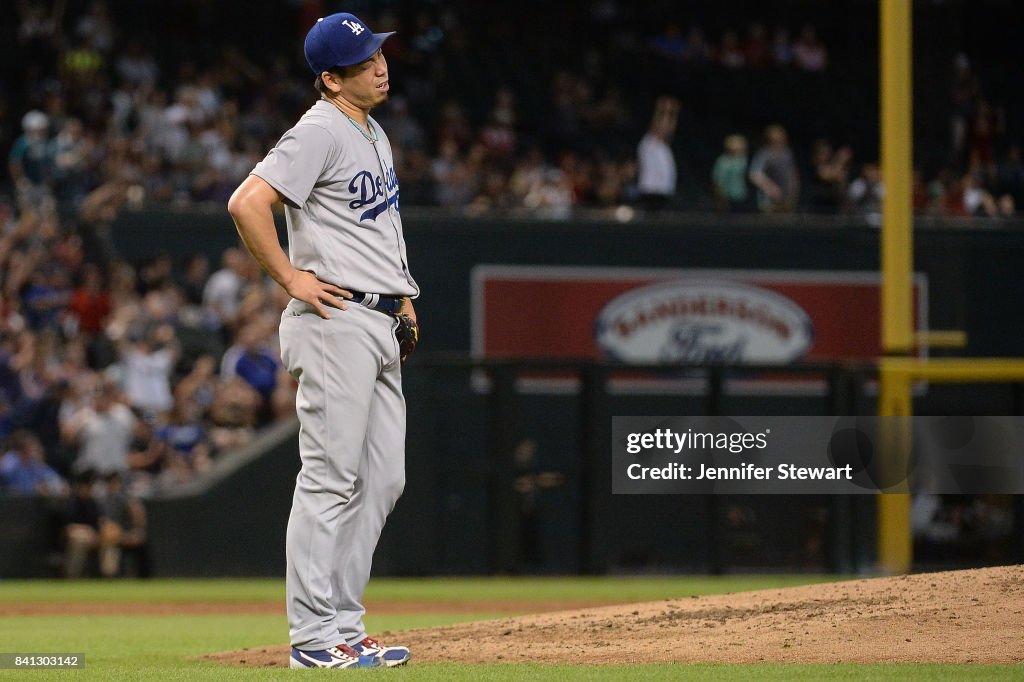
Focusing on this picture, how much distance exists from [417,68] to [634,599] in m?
10.1

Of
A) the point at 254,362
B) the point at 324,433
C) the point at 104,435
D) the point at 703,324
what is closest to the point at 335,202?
the point at 324,433

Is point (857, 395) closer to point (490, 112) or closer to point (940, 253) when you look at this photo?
point (940, 253)

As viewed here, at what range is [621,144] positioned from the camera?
1828 centimetres

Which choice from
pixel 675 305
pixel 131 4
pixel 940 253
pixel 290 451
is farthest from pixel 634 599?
pixel 131 4

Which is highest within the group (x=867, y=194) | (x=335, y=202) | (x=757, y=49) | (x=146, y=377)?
(x=757, y=49)

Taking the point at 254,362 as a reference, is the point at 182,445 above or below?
below

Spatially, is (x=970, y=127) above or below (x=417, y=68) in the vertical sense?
below

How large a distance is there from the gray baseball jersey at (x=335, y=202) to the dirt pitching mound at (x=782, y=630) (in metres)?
1.34

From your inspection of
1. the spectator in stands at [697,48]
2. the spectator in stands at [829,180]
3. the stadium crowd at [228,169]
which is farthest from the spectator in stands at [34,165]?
the spectator in stands at [697,48]

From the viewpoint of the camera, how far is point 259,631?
784cm

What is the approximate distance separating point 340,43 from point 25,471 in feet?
27.5

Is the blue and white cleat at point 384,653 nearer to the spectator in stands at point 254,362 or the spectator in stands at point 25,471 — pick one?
the spectator in stands at point 25,471

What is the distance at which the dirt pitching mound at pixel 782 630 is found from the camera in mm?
5227

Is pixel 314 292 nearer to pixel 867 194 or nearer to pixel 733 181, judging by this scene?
pixel 733 181
